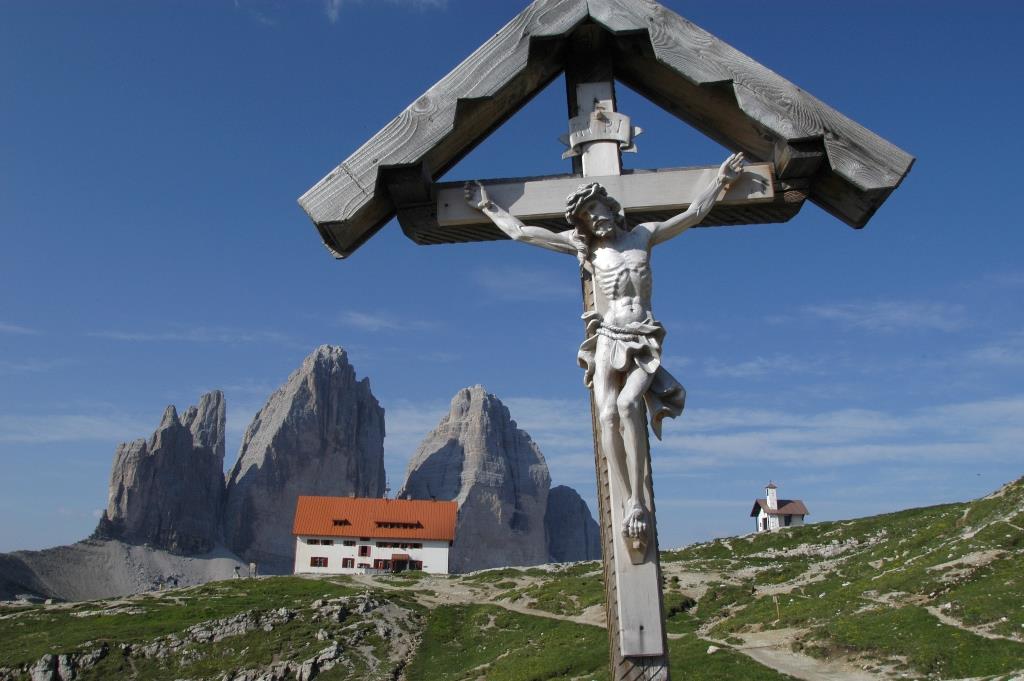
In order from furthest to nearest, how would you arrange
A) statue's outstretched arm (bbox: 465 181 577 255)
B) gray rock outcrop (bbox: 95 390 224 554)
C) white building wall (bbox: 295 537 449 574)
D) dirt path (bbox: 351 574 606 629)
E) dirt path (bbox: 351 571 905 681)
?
gray rock outcrop (bbox: 95 390 224 554) < white building wall (bbox: 295 537 449 574) < dirt path (bbox: 351 574 606 629) < dirt path (bbox: 351 571 905 681) < statue's outstretched arm (bbox: 465 181 577 255)

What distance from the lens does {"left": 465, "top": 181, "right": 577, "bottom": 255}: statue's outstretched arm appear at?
4847 millimetres

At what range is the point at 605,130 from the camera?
518cm

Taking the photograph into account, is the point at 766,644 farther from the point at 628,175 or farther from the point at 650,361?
the point at 650,361

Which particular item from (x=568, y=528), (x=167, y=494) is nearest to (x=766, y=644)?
(x=167, y=494)

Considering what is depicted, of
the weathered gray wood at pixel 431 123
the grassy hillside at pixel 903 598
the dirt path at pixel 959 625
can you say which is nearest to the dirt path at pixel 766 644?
the grassy hillside at pixel 903 598

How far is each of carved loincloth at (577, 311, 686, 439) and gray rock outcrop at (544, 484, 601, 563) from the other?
171 m

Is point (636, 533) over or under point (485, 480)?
under

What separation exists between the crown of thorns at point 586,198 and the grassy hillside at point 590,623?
55.6ft

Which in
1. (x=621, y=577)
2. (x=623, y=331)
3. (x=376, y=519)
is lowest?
(x=621, y=577)

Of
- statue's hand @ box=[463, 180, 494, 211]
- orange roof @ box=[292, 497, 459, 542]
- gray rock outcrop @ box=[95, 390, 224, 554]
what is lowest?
statue's hand @ box=[463, 180, 494, 211]

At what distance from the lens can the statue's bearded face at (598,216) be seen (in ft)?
14.8

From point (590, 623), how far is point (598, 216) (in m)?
34.3

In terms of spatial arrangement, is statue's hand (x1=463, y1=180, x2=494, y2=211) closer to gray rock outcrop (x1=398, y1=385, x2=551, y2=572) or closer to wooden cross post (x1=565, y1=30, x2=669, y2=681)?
wooden cross post (x1=565, y1=30, x2=669, y2=681)

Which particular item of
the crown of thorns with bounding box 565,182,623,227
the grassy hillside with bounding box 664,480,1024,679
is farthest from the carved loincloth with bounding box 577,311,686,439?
the grassy hillside with bounding box 664,480,1024,679
